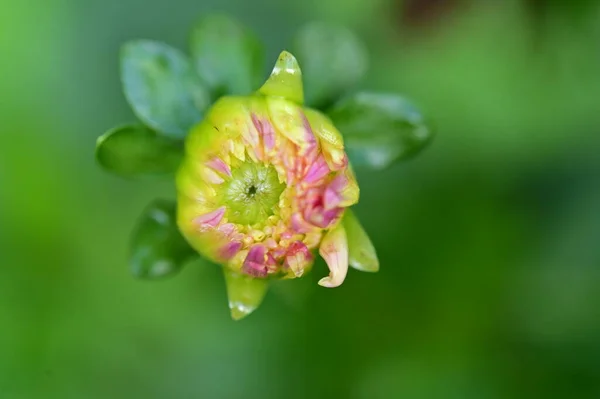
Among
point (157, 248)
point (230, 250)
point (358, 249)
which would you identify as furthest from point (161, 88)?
point (358, 249)

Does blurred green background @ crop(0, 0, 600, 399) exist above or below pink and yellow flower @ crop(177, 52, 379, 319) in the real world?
below

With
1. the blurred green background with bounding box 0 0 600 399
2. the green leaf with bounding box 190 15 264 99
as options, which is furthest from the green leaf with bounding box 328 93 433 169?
the blurred green background with bounding box 0 0 600 399

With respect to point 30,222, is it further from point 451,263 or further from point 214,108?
point 451,263

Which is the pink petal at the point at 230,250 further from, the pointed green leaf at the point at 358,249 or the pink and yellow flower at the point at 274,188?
the pointed green leaf at the point at 358,249

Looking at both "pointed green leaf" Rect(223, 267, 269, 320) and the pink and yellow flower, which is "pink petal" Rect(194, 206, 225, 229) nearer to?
the pink and yellow flower

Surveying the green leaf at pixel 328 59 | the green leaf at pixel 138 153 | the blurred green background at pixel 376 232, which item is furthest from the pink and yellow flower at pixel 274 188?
the blurred green background at pixel 376 232

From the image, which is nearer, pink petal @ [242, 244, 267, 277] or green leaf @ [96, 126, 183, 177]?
pink petal @ [242, 244, 267, 277]
